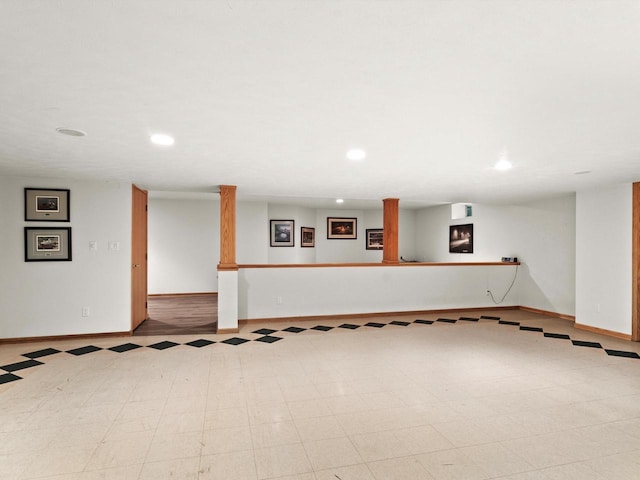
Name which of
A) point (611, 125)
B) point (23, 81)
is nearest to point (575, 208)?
point (611, 125)

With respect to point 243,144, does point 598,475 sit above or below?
below

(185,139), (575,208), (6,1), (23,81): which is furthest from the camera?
(575,208)

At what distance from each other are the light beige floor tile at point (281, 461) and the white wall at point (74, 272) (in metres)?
3.86

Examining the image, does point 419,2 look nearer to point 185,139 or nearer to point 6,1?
point 6,1

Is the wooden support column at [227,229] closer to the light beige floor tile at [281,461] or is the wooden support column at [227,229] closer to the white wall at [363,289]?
the white wall at [363,289]

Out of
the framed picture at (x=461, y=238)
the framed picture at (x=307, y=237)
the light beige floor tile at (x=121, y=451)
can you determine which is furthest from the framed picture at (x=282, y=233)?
the light beige floor tile at (x=121, y=451)

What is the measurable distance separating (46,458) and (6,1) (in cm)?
245

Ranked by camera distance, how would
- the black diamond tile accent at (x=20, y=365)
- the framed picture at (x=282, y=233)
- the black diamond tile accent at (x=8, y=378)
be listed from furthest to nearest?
the framed picture at (x=282, y=233), the black diamond tile accent at (x=20, y=365), the black diamond tile accent at (x=8, y=378)

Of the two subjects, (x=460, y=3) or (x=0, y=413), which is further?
(x=0, y=413)

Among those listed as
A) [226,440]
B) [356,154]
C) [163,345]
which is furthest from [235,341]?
[356,154]

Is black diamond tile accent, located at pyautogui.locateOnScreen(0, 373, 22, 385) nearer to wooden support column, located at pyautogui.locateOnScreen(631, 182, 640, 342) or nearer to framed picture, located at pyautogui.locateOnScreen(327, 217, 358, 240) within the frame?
wooden support column, located at pyautogui.locateOnScreen(631, 182, 640, 342)

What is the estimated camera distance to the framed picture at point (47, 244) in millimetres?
4910

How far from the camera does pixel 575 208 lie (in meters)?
6.29

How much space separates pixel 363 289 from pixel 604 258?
12.3 ft
